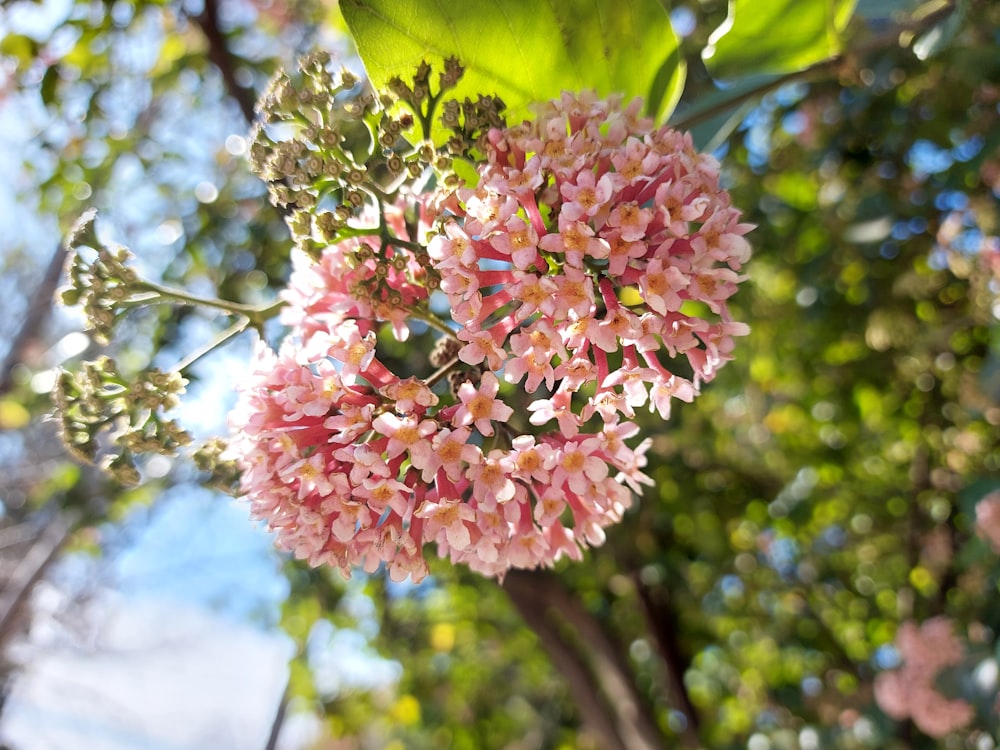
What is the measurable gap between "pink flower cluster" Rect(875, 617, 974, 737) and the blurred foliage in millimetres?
112

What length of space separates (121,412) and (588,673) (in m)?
3.12

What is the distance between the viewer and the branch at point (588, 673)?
3.38m

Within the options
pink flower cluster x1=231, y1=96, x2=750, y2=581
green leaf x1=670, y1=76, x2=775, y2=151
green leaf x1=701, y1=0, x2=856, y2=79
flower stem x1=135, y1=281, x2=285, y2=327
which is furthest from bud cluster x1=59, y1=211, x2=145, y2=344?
green leaf x1=701, y1=0, x2=856, y2=79

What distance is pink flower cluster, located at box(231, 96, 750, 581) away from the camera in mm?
847

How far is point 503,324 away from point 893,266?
240 cm

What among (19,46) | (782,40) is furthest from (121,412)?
(19,46)

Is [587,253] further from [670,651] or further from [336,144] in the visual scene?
[670,651]

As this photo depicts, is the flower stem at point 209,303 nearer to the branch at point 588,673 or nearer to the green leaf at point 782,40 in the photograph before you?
the green leaf at point 782,40

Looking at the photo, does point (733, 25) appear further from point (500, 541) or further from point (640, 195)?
point (500, 541)

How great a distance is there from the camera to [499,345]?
889 mm

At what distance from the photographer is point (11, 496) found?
514 centimetres

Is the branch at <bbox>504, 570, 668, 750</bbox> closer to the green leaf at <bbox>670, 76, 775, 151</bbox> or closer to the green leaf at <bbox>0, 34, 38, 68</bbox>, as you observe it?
the green leaf at <bbox>670, 76, 775, 151</bbox>

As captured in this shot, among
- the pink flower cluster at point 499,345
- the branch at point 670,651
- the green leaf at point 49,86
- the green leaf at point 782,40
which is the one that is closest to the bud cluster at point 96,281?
the pink flower cluster at point 499,345

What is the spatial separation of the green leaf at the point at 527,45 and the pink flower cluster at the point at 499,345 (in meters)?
0.13
